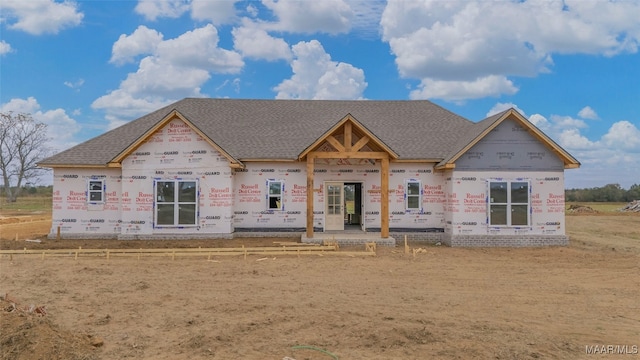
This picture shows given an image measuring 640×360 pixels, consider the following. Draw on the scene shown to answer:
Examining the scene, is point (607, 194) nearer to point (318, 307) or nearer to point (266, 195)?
point (266, 195)

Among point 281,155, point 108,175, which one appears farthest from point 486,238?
point 108,175

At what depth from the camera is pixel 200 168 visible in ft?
62.6

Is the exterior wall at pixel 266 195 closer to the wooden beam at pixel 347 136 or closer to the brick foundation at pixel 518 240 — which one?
the wooden beam at pixel 347 136

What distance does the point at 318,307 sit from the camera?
9.06 m

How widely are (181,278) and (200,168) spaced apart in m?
7.93

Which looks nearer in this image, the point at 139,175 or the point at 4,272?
the point at 4,272

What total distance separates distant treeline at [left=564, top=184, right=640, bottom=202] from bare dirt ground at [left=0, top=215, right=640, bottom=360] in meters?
60.8

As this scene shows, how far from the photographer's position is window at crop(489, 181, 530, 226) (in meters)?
18.8

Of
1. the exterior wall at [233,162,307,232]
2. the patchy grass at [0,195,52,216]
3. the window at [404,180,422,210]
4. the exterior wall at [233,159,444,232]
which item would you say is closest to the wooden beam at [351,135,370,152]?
the exterior wall at [233,159,444,232]

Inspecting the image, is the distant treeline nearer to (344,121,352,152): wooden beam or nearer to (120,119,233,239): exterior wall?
(344,121,352,152): wooden beam

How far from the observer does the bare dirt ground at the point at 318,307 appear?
22.1 feet

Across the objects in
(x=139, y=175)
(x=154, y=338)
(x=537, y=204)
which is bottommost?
(x=154, y=338)

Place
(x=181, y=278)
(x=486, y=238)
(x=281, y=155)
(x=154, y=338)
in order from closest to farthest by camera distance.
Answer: (x=154, y=338) < (x=181, y=278) < (x=486, y=238) < (x=281, y=155)

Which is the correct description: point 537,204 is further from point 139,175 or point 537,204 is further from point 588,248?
point 139,175
